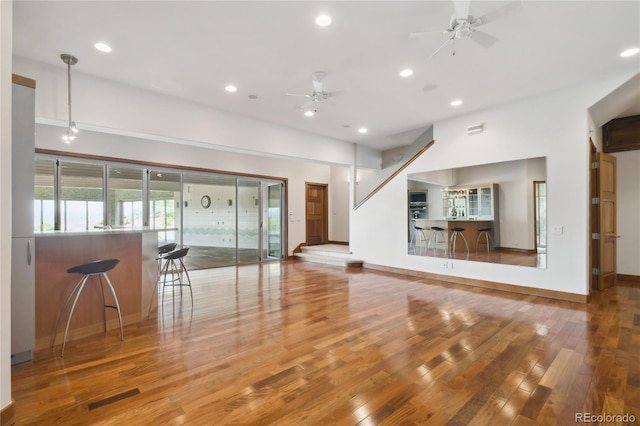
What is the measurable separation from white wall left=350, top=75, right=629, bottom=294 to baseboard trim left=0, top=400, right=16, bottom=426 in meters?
5.99

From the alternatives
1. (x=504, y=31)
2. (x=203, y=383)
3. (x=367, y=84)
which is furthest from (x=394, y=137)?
(x=203, y=383)

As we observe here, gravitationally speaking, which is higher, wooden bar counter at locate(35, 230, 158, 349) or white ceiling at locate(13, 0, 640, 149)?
white ceiling at locate(13, 0, 640, 149)

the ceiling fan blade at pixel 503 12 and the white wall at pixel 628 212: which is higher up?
the ceiling fan blade at pixel 503 12

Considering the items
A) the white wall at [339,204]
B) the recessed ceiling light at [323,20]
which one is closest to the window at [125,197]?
the recessed ceiling light at [323,20]

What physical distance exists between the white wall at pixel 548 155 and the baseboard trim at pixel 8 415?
19.6 ft

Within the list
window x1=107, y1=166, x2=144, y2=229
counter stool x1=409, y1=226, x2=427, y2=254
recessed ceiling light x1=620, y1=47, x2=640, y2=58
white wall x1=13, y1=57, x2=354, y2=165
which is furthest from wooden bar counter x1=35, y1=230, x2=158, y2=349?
recessed ceiling light x1=620, y1=47, x2=640, y2=58

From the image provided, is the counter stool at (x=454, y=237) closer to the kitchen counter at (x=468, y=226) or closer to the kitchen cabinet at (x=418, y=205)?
the kitchen counter at (x=468, y=226)

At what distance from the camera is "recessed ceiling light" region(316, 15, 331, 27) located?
2971mm

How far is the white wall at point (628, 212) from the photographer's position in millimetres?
5707

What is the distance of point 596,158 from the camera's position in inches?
194

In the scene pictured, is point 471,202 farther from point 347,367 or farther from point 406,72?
point 347,367

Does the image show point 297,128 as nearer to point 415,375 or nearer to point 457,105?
point 457,105

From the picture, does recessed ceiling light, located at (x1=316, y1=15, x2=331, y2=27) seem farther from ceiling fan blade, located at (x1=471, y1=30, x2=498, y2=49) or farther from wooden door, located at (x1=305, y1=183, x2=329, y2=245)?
wooden door, located at (x1=305, y1=183, x2=329, y2=245)

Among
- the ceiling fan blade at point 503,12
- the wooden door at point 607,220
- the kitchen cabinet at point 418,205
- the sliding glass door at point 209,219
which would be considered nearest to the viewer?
the ceiling fan blade at point 503,12
